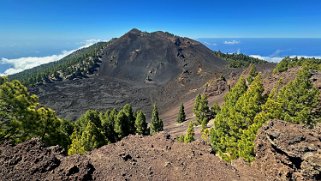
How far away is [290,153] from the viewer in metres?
15.2

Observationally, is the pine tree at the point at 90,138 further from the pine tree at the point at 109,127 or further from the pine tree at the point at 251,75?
the pine tree at the point at 251,75

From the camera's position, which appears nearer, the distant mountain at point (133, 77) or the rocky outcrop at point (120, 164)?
the rocky outcrop at point (120, 164)

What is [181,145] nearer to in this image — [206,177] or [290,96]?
[206,177]

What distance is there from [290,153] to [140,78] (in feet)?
438

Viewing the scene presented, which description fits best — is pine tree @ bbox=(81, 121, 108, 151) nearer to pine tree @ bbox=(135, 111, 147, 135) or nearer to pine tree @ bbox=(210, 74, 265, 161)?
pine tree @ bbox=(210, 74, 265, 161)

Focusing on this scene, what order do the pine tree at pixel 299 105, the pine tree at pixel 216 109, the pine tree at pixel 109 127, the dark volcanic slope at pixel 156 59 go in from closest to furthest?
the pine tree at pixel 299 105 < the pine tree at pixel 109 127 < the pine tree at pixel 216 109 < the dark volcanic slope at pixel 156 59

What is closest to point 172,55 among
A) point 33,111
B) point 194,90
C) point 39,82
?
point 194,90

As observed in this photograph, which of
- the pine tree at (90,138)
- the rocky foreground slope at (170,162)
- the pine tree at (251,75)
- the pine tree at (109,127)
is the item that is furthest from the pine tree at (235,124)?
the pine tree at (251,75)

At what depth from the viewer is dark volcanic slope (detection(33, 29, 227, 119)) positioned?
106538mm

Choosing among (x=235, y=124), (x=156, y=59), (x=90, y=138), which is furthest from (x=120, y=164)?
(x=156, y=59)

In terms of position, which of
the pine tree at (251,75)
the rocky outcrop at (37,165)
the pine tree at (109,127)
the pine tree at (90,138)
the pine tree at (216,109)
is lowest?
the pine tree at (109,127)

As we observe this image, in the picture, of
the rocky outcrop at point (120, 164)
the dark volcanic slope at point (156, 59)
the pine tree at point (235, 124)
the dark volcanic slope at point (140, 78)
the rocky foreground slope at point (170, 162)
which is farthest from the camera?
the dark volcanic slope at point (156, 59)

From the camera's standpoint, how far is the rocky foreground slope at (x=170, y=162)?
12.7 metres

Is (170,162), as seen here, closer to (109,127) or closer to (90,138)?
(90,138)
